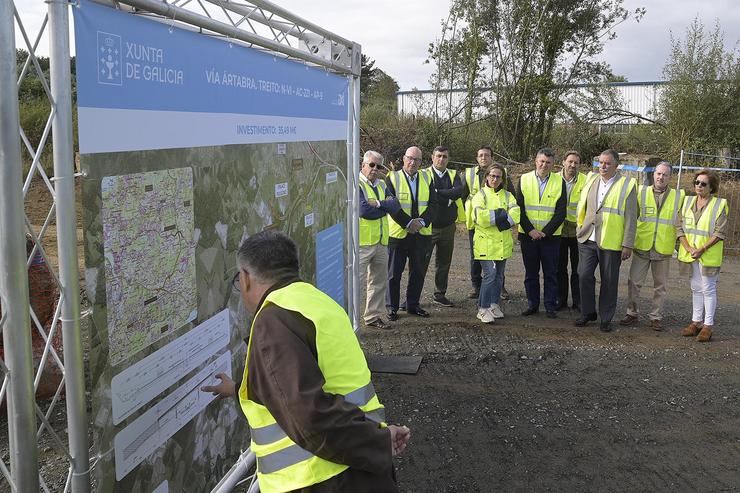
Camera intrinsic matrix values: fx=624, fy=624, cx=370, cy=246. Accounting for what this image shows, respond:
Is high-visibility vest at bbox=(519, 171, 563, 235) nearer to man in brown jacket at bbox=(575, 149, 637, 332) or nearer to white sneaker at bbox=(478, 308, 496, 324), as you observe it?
man in brown jacket at bbox=(575, 149, 637, 332)

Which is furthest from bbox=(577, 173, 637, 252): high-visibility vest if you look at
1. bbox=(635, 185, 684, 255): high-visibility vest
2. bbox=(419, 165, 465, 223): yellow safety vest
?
bbox=(419, 165, 465, 223): yellow safety vest

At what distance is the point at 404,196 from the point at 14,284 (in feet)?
19.7

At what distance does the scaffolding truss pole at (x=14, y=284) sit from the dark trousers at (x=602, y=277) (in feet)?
21.9

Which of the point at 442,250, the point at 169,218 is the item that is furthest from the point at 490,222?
the point at 169,218

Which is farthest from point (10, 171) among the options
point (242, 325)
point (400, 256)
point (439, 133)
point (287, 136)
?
point (439, 133)

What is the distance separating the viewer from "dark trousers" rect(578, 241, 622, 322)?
7.54 m

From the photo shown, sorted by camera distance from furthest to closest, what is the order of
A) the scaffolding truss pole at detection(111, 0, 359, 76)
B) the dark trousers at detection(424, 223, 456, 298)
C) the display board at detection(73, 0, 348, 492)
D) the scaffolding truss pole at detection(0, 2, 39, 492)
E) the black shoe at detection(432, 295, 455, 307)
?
1. the black shoe at detection(432, 295, 455, 307)
2. the dark trousers at detection(424, 223, 456, 298)
3. the scaffolding truss pole at detection(111, 0, 359, 76)
4. the display board at detection(73, 0, 348, 492)
5. the scaffolding truss pole at detection(0, 2, 39, 492)

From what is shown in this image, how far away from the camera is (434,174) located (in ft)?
27.6

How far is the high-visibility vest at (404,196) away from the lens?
7.87 meters

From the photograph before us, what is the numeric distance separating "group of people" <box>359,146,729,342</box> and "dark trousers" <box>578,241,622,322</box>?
0.01 metres

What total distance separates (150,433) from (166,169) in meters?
1.25

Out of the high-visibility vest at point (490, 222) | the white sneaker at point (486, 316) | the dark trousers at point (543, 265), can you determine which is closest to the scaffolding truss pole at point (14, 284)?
the high-visibility vest at point (490, 222)

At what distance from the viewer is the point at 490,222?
7602 millimetres

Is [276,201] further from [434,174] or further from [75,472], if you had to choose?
[434,174]
